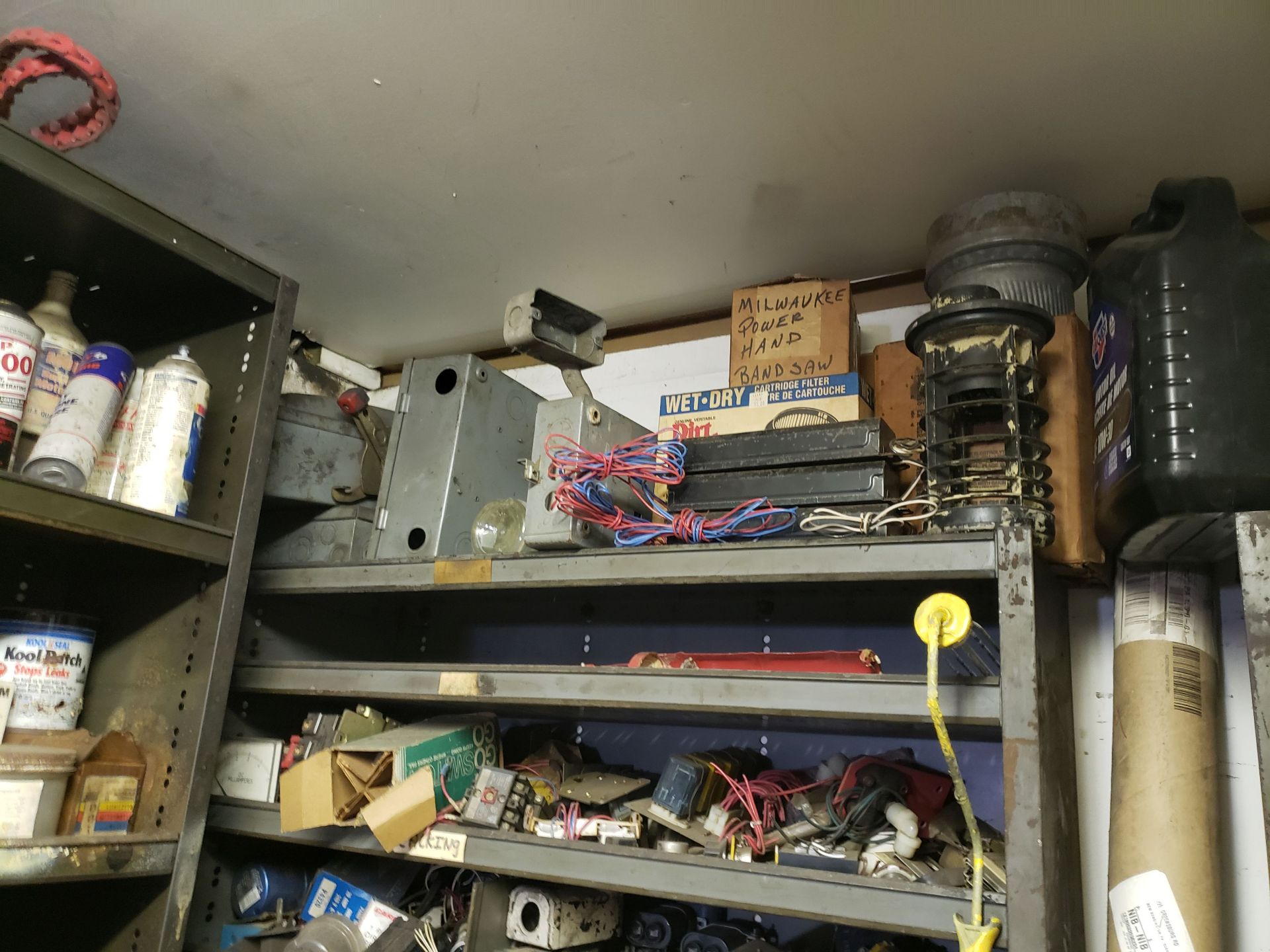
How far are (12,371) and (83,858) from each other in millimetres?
664

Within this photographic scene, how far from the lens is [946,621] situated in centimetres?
A: 94

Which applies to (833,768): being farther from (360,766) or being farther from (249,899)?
(249,899)

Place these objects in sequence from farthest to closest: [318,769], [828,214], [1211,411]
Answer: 1. [828,214]
2. [318,769]
3. [1211,411]

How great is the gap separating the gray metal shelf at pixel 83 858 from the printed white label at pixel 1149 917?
131cm

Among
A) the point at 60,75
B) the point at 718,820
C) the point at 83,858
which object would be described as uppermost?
the point at 60,75

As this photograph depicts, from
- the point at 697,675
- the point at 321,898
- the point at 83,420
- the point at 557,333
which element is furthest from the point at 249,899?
the point at 557,333

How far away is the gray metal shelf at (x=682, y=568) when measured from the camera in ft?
3.40

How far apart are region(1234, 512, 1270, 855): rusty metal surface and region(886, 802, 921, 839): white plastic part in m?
0.37

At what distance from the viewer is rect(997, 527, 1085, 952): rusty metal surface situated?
92cm

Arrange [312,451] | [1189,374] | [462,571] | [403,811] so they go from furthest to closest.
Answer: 1. [312,451]
2. [462,571]
3. [403,811]
4. [1189,374]

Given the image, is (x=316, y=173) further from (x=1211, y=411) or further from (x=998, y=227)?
(x=1211, y=411)

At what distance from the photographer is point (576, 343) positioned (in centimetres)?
146

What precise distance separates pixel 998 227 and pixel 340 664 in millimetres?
1257

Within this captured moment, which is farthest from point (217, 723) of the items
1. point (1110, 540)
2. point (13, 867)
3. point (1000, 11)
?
point (1000, 11)
